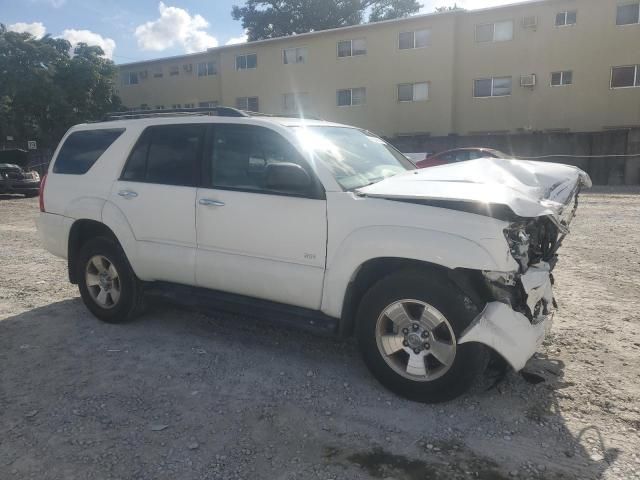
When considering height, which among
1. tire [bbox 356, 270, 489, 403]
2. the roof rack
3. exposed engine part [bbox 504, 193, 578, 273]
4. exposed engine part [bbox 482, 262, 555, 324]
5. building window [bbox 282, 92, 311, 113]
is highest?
building window [bbox 282, 92, 311, 113]

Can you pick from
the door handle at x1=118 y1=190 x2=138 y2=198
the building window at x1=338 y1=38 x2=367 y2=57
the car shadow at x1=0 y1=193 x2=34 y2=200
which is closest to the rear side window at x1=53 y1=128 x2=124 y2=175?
the door handle at x1=118 y1=190 x2=138 y2=198

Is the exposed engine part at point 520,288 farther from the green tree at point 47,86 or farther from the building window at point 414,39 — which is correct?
the green tree at point 47,86

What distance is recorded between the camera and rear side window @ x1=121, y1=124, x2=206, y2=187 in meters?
4.18

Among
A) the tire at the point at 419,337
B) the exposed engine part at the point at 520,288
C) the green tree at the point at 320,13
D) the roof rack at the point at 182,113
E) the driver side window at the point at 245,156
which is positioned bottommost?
the tire at the point at 419,337

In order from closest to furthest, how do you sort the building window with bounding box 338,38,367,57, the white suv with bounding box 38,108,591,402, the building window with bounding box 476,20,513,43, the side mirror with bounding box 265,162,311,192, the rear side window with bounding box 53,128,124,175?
the white suv with bounding box 38,108,591,402
the side mirror with bounding box 265,162,311,192
the rear side window with bounding box 53,128,124,175
the building window with bounding box 476,20,513,43
the building window with bounding box 338,38,367,57

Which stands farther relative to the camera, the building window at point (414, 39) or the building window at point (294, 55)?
the building window at point (294, 55)

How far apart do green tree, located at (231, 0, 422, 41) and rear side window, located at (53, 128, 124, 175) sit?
4119cm

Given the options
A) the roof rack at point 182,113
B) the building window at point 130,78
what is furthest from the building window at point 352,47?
the roof rack at point 182,113

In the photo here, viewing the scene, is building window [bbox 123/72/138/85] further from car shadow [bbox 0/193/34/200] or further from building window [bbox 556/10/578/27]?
building window [bbox 556/10/578/27]

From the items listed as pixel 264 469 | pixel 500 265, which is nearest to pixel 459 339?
pixel 500 265

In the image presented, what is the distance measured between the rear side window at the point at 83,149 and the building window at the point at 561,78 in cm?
2501

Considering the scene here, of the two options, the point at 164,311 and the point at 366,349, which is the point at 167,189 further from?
the point at 366,349

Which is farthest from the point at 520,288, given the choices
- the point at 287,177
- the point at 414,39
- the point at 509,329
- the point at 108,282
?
the point at 414,39

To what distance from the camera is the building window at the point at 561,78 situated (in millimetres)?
24406
